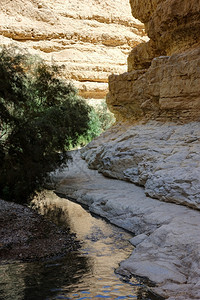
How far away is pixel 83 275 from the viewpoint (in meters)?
6.62

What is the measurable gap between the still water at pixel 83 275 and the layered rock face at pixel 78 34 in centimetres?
2496

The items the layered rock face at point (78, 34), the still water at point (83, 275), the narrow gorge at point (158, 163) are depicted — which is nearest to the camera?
the still water at point (83, 275)

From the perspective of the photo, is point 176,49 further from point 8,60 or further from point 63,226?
point 63,226

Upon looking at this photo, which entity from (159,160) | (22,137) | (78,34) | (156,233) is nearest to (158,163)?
(159,160)

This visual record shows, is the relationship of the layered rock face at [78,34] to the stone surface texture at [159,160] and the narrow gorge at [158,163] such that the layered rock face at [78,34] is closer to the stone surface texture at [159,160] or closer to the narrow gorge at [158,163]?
the narrow gorge at [158,163]

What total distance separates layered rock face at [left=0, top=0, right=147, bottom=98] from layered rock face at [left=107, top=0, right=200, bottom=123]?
16723mm

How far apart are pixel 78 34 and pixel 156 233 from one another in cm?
3309

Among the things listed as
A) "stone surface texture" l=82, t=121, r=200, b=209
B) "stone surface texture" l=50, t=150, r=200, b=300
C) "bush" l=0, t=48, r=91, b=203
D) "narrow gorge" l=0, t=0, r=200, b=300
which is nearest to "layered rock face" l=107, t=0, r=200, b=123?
"narrow gorge" l=0, t=0, r=200, b=300

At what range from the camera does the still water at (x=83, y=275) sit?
582 centimetres

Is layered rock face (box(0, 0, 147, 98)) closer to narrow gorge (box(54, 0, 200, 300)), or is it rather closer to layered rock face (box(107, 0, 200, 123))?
narrow gorge (box(54, 0, 200, 300))

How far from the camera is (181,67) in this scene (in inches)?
493

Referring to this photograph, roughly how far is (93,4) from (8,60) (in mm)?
33016

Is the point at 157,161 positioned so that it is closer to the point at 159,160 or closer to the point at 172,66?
the point at 159,160

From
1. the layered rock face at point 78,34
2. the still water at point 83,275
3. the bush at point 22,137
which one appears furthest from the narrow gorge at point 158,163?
the layered rock face at point 78,34
